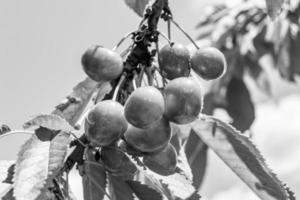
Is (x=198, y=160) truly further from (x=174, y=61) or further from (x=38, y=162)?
(x=38, y=162)

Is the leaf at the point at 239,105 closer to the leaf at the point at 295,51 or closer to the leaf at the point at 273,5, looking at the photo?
the leaf at the point at 295,51

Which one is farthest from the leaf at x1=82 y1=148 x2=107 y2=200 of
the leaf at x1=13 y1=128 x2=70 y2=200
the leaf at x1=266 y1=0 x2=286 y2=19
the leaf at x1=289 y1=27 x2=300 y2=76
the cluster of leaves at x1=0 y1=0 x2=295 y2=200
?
the leaf at x1=289 y1=27 x2=300 y2=76

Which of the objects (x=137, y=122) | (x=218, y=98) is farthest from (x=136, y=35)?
(x=218, y=98)

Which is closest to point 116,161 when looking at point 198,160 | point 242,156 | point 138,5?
point 242,156

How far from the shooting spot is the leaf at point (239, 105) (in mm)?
2688

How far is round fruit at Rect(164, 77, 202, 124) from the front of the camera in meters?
1.20

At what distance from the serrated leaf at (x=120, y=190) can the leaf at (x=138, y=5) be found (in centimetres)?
42

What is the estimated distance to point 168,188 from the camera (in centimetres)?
123

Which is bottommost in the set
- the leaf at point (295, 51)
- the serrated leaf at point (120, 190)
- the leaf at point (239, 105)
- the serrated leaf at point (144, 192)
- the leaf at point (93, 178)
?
the leaf at point (295, 51)

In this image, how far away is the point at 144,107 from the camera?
1.14 metres

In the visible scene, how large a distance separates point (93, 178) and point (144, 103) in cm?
20

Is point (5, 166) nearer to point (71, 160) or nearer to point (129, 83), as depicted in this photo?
point (71, 160)

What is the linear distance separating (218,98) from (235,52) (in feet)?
1.06

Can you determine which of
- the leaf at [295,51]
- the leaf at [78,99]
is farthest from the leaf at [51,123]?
the leaf at [295,51]
